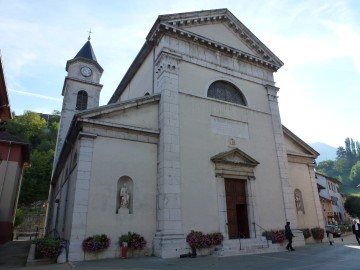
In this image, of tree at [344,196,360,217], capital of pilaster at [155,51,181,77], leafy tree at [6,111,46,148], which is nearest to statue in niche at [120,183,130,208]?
capital of pilaster at [155,51,181,77]

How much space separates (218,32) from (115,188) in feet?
38.2

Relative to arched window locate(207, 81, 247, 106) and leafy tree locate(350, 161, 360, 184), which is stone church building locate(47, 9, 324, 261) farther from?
leafy tree locate(350, 161, 360, 184)

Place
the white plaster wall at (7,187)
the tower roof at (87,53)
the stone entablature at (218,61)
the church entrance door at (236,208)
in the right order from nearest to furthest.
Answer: the church entrance door at (236,208) < the stone entablature at (218,61) < the white plaster wall at (7,187) < the tower roof at (87,53)

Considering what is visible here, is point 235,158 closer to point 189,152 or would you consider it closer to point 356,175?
point 189,152

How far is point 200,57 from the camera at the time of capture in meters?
16.2

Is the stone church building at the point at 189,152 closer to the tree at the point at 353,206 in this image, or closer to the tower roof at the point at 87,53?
the tower roof at the point at 87,53

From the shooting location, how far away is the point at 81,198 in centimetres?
1124

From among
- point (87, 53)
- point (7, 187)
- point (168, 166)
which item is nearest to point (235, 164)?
point (168, 166)

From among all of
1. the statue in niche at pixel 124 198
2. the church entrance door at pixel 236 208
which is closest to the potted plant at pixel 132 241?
the statue in niche at pixel 124 198

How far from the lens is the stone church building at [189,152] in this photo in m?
12.0

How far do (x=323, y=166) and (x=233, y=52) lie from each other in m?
127

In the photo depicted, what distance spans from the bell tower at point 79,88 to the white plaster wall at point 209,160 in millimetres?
16254

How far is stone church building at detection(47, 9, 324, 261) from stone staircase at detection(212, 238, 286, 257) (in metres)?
0.20

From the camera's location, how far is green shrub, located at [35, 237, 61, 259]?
10.4 m
